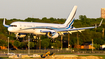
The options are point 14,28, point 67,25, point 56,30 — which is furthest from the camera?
point 67,25

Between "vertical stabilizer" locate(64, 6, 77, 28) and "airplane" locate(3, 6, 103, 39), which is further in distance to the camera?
"vertical stabilizer" locate(64, 6, 77, 28)

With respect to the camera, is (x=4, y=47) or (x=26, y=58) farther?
(x=4, y=47)

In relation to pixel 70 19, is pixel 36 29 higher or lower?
lower

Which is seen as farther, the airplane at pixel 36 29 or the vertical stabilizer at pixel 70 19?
the vertical stabilizer at pixel 70 19

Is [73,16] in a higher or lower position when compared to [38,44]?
higher

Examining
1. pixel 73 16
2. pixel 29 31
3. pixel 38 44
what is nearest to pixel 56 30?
pixel 29 31

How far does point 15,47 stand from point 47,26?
256ft

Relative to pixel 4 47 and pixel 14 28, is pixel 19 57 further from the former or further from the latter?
pixel 4 47

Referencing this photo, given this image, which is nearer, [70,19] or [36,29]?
[36,29]

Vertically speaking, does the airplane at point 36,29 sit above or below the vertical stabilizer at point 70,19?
below

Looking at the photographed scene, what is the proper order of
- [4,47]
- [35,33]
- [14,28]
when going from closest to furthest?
1. [14,28]
2. [35,33]
3. [4,47]

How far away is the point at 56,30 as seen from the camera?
8069 cm

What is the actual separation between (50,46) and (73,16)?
60.0m

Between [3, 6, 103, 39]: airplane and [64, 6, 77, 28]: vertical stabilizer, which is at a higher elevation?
[64, 6, 77, 28]: vertical stabilizer
